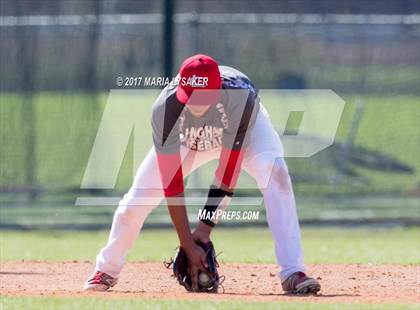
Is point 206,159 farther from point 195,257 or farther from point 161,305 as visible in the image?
point 161,305

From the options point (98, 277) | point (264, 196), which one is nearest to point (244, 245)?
point (98, 277)

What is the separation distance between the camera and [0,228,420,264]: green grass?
37.2 feet

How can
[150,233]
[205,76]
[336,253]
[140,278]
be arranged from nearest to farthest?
[205,76]
[140,278]
[336,253]
[150,233]

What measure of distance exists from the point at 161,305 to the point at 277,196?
132 centimetres

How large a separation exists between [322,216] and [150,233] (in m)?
2.16

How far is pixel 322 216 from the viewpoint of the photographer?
13.9 metres

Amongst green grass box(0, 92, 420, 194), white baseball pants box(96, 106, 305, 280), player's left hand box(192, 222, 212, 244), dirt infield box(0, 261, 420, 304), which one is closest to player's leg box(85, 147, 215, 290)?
white baseball pants box(96, 106, 305, 280)

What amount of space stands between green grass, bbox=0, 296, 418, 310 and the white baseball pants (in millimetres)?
742

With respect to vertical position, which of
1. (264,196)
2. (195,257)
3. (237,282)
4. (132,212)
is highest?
(264,196)

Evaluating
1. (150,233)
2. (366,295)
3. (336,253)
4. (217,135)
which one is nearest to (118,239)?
(217,135)

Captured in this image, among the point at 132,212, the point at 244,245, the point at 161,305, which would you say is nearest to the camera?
the point at 161,305

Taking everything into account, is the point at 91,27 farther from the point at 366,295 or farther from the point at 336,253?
the point at 366,295

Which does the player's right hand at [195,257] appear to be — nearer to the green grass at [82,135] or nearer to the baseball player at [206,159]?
the baseball player at [206,159]

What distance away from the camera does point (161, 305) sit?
6.80 m
